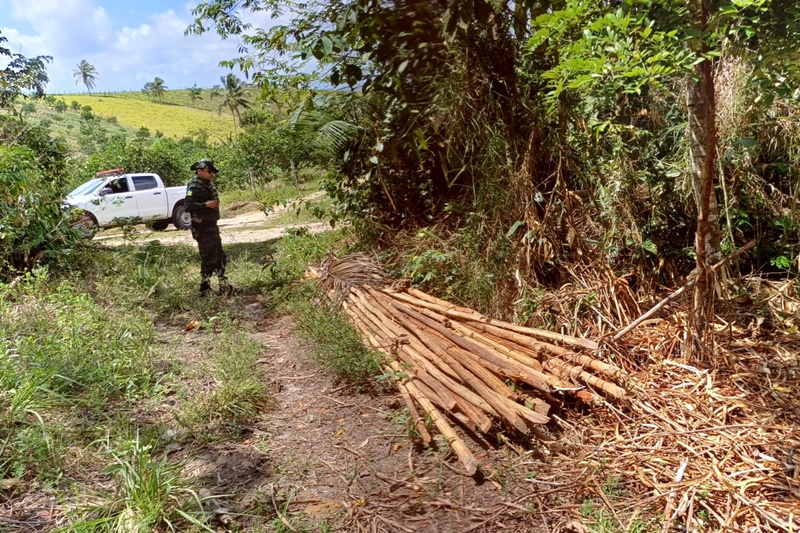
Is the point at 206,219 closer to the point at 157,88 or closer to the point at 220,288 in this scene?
the point at 220,288

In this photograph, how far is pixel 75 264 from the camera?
647 centimetres

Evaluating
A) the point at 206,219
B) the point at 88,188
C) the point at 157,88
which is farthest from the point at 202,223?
the point at 157,88

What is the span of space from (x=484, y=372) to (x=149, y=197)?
13862mm

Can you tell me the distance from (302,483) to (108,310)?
357 centimetres

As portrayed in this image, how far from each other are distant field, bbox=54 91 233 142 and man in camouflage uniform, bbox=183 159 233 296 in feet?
144

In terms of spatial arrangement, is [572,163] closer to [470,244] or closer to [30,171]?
[470,244]

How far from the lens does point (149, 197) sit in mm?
14352

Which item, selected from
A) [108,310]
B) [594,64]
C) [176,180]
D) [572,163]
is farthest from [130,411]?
[176,180]

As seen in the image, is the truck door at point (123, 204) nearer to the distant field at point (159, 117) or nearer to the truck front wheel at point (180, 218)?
the truck front wheel at point (180, 218)

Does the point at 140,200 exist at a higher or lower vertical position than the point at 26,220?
higher

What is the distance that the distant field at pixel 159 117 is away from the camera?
169 ft

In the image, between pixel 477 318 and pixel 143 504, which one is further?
pixel 477 318

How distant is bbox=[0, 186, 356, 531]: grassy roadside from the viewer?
7.98 feet

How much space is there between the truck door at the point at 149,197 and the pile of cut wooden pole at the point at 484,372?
12728 mm
